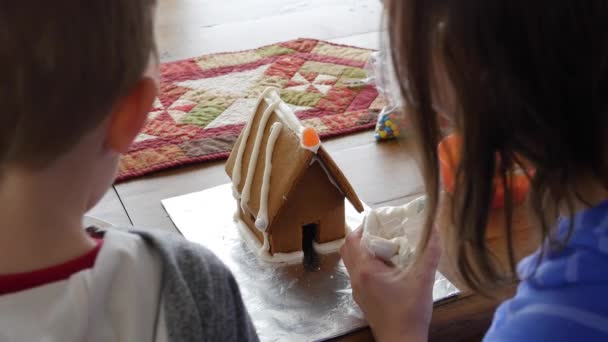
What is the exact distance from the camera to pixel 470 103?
603 millimetres

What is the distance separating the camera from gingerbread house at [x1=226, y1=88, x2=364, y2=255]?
94 centimetres

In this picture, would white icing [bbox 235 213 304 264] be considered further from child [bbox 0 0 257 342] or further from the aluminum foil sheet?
child [bbox 0 0 257 342]

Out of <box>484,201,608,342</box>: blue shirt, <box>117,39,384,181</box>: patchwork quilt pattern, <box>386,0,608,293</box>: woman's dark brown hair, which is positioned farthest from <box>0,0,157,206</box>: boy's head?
<box>117,39,384,181</box>: patchwork quilt pattern

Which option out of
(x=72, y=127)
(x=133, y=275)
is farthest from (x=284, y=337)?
(x=72, y=127)

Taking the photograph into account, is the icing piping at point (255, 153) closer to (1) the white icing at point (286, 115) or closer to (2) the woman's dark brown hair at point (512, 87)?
(1) the white icing at point (286, 115)

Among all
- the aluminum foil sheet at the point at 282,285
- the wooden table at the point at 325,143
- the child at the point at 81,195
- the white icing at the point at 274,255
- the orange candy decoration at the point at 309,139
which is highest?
the child at the point at 81,195

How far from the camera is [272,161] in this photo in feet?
3.19

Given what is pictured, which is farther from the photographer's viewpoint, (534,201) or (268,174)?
(268,174)

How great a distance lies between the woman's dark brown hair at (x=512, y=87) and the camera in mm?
543

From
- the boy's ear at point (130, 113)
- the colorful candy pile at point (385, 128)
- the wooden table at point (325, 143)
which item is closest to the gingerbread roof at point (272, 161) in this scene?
the wooden table at point (325, 143)

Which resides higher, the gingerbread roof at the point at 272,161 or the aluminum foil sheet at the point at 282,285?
the gingerbread roof at the point at 272,161

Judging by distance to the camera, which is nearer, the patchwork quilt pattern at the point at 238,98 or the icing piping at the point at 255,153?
the icing piping at the point at 255,153

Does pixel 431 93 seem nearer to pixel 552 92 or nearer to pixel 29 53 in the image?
pixel 552 92

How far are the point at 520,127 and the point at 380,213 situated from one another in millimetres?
406
